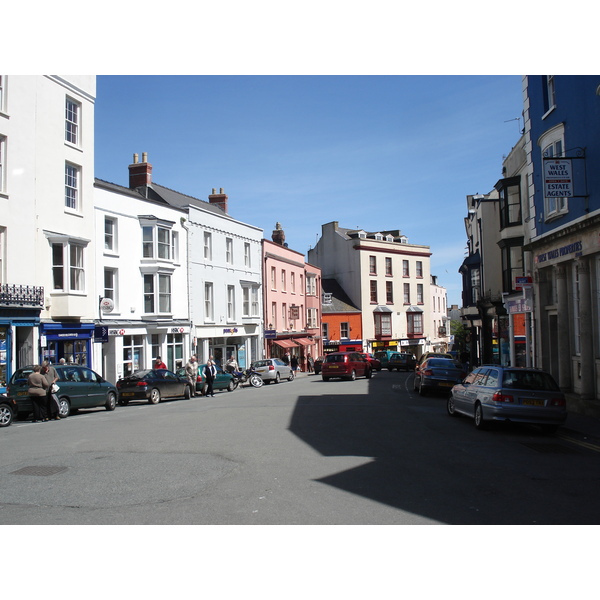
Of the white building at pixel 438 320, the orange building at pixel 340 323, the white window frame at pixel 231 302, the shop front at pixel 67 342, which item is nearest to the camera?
the shop front at pixel 67 342

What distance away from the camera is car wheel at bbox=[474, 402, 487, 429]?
14.4 m

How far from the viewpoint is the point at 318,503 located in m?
7.56

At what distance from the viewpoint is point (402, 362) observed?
52.5 metres

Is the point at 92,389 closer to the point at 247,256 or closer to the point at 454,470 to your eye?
the point at 454,470

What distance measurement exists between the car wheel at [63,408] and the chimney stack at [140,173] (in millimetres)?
21338

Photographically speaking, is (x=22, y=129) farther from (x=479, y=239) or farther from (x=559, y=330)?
(x=479, y=239)

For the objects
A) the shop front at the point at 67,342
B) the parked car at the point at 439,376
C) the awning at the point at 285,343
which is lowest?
the parked car at the point at 439,376

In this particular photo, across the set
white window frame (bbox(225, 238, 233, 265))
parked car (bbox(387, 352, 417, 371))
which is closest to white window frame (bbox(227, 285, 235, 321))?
white window frame (bbox(225, 238, 233, 265))

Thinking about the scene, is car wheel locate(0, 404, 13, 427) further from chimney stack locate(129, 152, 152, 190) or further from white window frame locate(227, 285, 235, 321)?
white window frame locate(227, 285, 235, 321)

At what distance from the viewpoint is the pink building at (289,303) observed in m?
49.0

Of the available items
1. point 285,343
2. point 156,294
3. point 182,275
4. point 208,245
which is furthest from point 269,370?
point 285,343

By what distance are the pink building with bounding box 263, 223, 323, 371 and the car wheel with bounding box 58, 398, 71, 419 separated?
27.7m

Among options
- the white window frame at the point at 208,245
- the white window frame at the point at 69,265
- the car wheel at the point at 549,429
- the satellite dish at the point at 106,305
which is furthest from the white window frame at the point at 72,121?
the car wheel at the point at 549,429

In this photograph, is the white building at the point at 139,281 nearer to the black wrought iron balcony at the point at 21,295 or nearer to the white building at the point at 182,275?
the white building at the point at 182,275
